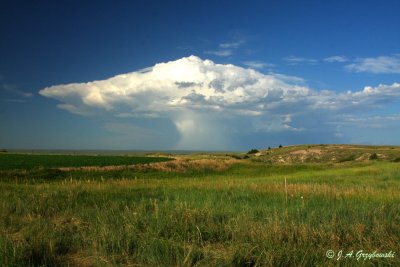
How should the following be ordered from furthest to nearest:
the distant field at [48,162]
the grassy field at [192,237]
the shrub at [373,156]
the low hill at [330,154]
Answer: the low hill at [330,154], the shrub at [373,156], the distant field at [48,162], the grassy field at [192,237]

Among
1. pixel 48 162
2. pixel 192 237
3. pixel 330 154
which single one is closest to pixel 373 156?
pixel 330 154

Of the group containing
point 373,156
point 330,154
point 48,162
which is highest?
point 48,162

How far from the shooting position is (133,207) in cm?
1205

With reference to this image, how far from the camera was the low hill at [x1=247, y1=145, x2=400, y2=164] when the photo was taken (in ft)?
233

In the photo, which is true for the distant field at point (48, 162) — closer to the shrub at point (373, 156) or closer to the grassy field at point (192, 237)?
the grassy field at point (192, 237)

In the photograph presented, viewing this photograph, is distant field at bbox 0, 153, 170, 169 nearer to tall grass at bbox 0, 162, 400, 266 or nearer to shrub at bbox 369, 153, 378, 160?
tall grass at bbox 0, 162, 400, 266

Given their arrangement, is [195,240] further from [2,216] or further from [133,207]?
[2,216]

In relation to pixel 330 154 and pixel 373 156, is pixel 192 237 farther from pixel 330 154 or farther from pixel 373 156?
pixel 330 154

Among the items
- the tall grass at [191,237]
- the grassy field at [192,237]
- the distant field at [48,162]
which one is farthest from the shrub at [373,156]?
the tall grass at [191,237]

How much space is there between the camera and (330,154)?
8000cm

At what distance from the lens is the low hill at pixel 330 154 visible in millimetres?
70875

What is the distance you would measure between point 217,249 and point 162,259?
138 cm

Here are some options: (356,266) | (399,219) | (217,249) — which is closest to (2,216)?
(217,249)

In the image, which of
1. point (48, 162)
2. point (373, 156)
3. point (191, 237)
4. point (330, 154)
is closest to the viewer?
point (191, 237)
